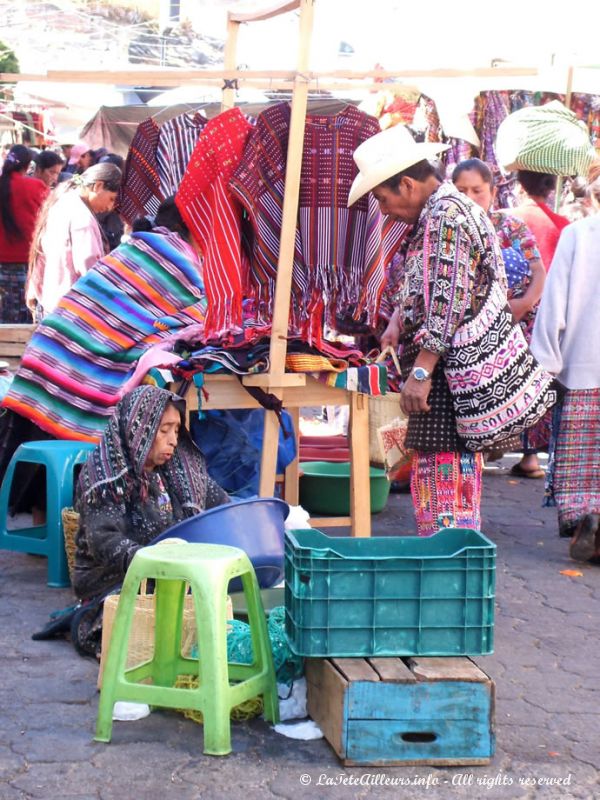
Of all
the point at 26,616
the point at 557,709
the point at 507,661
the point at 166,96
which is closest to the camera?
the point at 557,709

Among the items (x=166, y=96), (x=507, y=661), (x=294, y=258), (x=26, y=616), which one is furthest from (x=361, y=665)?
(x=166, y=96)

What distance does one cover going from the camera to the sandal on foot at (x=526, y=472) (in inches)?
294

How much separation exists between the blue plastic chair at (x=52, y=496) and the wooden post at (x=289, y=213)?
88cm

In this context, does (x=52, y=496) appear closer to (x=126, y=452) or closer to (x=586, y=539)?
(x=126, y=452)

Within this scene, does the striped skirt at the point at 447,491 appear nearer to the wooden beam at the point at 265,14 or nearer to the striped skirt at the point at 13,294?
the wooden beam at the point at 265,14

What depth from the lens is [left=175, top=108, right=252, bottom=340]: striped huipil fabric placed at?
4.73m

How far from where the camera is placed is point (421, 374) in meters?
4.19

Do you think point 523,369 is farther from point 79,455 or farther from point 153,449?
point 79,455

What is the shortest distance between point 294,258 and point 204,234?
1.28ft

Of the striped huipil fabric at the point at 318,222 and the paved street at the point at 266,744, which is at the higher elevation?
the striped huipil fabric at the point at 318,222

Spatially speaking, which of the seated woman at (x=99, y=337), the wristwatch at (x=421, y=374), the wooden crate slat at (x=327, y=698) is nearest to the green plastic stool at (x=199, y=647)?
the wooden crate slat at (x=327, y=698)

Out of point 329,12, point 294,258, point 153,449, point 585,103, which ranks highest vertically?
point 329,12

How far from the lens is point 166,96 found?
531 inches

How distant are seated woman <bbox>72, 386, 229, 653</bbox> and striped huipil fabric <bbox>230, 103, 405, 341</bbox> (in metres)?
0.91
